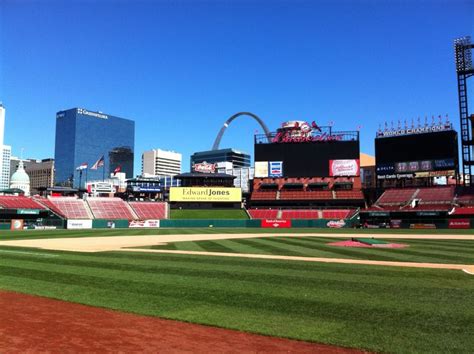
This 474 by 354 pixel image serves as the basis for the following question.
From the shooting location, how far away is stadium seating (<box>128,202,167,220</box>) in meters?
81.2

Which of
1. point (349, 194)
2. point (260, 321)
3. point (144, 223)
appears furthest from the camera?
point (349, 194)

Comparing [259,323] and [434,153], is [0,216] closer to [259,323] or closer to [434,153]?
[259,323]

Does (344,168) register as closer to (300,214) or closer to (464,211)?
(300,214)

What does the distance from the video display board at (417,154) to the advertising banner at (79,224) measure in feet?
178

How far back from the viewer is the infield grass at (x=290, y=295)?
304 inches

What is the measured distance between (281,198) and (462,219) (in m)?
35.2

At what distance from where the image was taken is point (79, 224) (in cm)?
6575

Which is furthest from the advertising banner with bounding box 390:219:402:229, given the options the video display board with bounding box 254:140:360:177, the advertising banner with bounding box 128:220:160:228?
the advertising banner with bounding box 128:220:160:228

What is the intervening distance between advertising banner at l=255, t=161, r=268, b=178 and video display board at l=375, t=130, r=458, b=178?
893 inches

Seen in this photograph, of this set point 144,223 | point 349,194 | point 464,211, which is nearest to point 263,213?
point 349,194

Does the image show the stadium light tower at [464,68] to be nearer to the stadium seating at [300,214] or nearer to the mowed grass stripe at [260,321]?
the stadium seating at [300,214]

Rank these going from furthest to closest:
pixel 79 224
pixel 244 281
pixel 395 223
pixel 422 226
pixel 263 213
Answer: pixel 263 213
pixel 79 224
pixel 395 223
pixel 422 226
pixel 244 281

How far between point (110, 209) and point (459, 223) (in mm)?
59850

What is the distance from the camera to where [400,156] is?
79312mm
